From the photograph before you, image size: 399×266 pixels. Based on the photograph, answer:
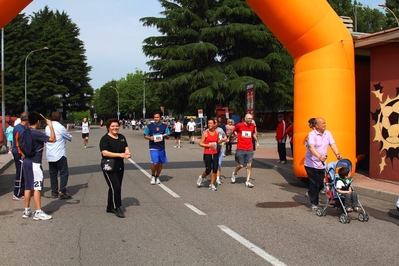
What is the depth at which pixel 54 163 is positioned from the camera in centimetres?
919

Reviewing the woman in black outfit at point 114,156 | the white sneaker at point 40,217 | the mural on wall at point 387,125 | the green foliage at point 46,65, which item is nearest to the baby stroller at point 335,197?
the woman in black outfit at point 114,156

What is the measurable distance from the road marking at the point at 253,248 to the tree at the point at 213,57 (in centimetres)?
2576

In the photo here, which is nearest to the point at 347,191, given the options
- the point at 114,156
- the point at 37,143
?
the point at 114,156

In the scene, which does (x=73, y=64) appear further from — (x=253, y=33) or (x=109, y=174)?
(x=109, y=174)

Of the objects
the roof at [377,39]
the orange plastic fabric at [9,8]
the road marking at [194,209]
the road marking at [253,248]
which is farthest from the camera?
the roof at [377,39]

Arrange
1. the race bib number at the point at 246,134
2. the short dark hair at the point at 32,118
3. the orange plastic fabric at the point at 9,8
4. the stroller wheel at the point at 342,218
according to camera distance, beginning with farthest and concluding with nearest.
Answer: the race bib number at the point at 246,134, the orange plastic fabric at the point at 9,8, the short dark hair at the point at 32,118, the stroller wheel at the point at 342,218

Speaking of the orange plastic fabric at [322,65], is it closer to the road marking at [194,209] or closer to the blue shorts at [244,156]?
the blue shorts at [244,156]

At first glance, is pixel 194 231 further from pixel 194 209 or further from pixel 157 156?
pixel 157 156

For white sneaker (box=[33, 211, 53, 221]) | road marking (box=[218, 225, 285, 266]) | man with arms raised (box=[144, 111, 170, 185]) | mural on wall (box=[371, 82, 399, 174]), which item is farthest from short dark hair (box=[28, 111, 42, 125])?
mural on wall (box=[371, 82, 399, 174])

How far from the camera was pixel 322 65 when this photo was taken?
10.4 meters

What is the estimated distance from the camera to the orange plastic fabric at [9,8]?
365 inches

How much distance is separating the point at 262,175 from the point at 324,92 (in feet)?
12.3

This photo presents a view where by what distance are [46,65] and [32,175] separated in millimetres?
56309

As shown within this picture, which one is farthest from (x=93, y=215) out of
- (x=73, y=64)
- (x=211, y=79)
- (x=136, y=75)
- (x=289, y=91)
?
(x=136, y=75)
